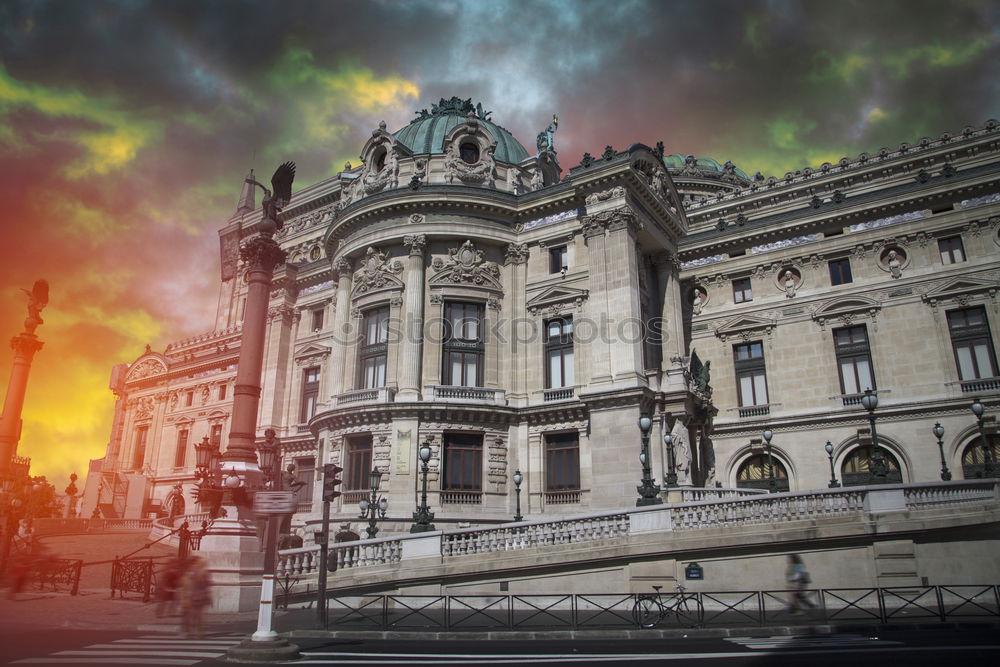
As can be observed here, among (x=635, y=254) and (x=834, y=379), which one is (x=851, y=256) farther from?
(x=635, y=254)

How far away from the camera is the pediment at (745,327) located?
Answer: 122 ft

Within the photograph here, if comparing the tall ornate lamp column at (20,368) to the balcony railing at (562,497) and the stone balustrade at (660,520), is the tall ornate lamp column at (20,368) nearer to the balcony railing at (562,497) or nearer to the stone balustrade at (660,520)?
the stone balustrade at (660,520)

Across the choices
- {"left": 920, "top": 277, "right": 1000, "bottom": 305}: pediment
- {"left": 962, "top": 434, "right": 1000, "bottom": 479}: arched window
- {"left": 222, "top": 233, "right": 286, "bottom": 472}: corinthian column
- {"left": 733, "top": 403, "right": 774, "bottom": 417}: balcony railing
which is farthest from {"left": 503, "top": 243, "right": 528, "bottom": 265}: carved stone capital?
{"left": 962, "top": 434, "right": 1000, "bottom": 479}: arched window

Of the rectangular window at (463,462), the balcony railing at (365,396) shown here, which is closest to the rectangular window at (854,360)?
the rectangular window at (463,462)

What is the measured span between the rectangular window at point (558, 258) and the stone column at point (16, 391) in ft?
113

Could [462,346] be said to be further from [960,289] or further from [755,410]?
[960,289]

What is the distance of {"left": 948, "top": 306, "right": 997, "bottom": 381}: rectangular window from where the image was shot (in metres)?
31.6

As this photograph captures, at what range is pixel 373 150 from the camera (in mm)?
39062

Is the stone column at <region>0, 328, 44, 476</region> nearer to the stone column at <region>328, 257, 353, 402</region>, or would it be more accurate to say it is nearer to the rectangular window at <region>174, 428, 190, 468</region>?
the rectangular window at <region>174, 428, 190, 468</region>

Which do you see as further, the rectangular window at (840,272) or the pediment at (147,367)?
the pediment at (147,367)

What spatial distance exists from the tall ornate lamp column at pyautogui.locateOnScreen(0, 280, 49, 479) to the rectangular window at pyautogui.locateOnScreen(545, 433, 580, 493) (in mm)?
33418

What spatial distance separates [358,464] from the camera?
1312 inches

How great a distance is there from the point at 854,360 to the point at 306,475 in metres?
31.1

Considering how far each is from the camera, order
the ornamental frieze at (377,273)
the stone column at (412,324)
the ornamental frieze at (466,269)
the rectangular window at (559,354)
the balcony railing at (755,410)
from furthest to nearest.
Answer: the balcony railing at (755,410), the ornamental frieze at (377,273), the ornamental frieze at (466,269), the rectangular window at (559,354), the stone column at (412,324)
